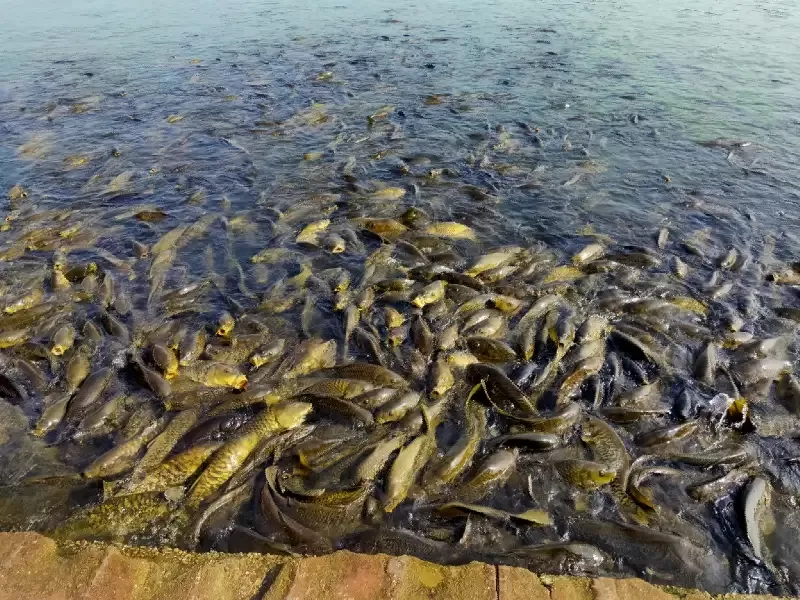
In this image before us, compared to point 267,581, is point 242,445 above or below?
below

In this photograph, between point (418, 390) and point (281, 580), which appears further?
point (418, 390)

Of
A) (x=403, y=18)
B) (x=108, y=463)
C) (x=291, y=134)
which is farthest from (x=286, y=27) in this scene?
(x=108, y=463)

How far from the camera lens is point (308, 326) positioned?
22.2 feet

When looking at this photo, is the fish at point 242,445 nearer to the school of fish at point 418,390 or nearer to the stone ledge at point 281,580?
the school of fish at point 418,390

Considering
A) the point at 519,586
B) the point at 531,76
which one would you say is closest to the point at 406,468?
the point at 519,586

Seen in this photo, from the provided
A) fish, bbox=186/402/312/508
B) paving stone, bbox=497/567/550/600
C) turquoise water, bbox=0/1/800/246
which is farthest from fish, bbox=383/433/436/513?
turquoise water, bbox=0/1/800/246

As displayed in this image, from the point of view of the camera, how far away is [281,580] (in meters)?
3.32

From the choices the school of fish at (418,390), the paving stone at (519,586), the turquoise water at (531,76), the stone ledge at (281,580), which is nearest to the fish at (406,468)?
the school of fish at (418,390)

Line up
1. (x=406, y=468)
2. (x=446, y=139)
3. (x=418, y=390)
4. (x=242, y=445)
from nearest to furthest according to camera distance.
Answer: (x=406, y=468) < (x=242, y=445) < (x=418, y=390) < (x=446, y=139)

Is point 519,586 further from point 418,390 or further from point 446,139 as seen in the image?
point 446,139

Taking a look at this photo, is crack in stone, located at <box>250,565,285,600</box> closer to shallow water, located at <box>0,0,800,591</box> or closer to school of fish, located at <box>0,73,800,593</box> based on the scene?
school of fish, located at <box>0,73,800,593</box>

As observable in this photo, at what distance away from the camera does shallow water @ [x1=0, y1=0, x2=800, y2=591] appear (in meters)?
8.17

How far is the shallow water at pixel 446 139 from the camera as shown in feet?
26.8

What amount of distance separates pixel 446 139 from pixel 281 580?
11081mm
